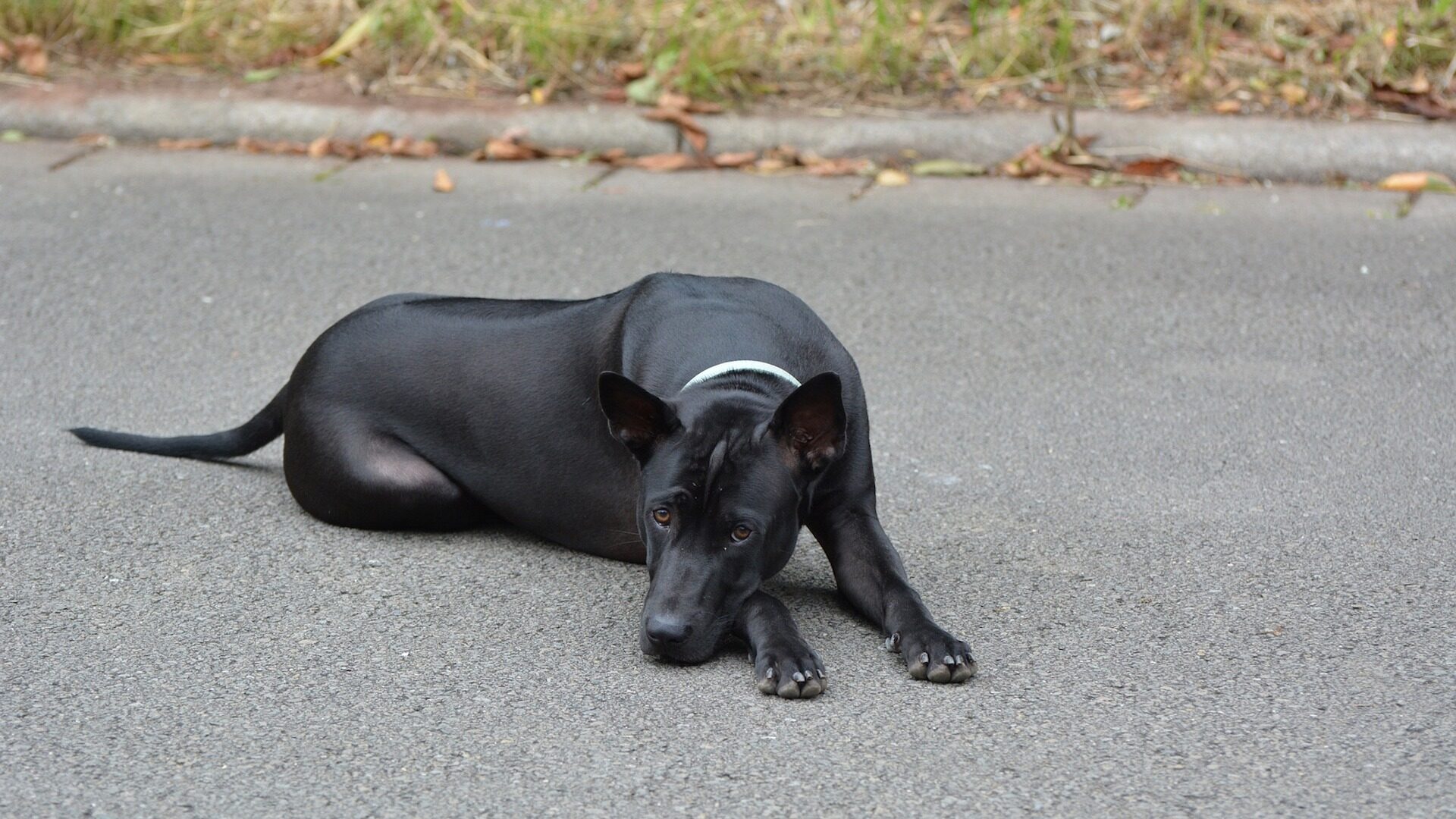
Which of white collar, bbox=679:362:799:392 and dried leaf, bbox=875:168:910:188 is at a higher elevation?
white collar, bbox=679:362:799:392

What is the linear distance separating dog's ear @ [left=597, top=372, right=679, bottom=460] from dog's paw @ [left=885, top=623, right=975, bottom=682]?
644 mm

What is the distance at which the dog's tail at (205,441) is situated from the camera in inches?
175

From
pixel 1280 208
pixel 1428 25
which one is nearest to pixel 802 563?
pixel 1280 208

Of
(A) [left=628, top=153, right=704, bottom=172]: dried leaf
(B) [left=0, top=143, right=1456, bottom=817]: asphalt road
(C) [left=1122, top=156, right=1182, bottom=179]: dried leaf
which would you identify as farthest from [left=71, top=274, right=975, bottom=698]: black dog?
(C) [left=1122, top=156, right=1182, bottom=179]: dried leaf

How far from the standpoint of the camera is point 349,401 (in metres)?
4.10

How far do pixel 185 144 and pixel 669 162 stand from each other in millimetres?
2273

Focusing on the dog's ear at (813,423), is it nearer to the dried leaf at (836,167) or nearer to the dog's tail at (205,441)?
the dog's tail at (205,441)

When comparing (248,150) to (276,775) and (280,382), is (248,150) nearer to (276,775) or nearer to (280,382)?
(280,382)

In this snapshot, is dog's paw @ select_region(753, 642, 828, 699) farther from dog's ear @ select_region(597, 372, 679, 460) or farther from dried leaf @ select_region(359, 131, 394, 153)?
Result: dried leaf @ select_region(359, 131, 394, 153)

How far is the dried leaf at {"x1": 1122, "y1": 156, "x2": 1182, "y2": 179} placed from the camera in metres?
6.95

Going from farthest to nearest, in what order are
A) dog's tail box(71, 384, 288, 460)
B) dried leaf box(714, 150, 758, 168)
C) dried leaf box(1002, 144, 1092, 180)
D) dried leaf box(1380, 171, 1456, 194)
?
dried leaf box(714, 150, 758, 168) < dried leaf box(1002, 144, 1092, 180) < dried leaf box(1380, 171, 1456, 194) < dog's tail box(71, 384, 288, 460)

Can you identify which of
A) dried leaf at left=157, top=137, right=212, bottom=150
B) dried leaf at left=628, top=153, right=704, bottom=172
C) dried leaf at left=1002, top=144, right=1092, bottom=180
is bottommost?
dried leaf at left=157, top=137, right=212, bottom=150

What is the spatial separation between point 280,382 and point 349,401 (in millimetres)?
1157

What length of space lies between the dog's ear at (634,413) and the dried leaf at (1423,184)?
177 inches
